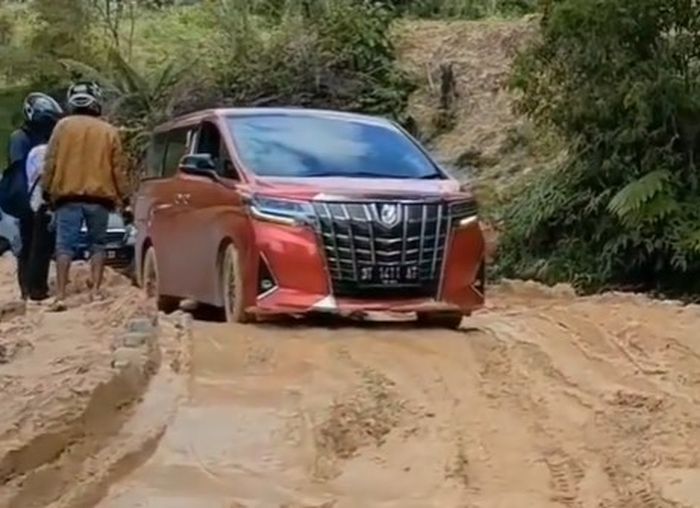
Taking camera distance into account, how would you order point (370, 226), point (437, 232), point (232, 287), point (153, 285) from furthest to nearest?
point (153, 285) < point (232, 287) < point (437, 232) < point (370, 226)

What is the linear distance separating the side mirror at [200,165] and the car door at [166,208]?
1.34 feet

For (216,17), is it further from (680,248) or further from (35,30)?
(680,248)

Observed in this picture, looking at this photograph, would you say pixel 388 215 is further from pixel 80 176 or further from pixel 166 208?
pixel 80 176

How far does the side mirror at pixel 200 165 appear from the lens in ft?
36.1

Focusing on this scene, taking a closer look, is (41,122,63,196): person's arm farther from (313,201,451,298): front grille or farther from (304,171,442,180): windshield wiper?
(313,201,451,298): front grille

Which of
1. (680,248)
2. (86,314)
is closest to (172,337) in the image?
(86,314)

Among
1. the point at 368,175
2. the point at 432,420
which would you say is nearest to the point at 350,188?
the point at 368,175

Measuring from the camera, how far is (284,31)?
2258 cm

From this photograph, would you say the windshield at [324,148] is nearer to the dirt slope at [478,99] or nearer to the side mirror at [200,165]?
the side mirror at [200,165]

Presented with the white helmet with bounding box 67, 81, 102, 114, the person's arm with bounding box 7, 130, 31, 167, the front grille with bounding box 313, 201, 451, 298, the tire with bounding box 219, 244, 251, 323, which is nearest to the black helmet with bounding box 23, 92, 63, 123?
the person's arm with bounding box 7, 130, 31, 167

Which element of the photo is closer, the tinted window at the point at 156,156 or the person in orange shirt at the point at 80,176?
the person in orange shirt at the point at 80,176

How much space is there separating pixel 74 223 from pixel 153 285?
3.59 feet

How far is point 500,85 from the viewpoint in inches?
816

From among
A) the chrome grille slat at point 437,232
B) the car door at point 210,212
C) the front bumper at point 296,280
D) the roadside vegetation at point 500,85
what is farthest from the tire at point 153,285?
the roadside vegetation at point 500,85
